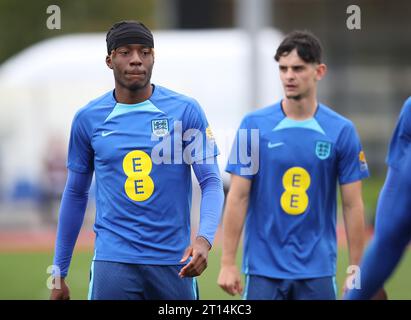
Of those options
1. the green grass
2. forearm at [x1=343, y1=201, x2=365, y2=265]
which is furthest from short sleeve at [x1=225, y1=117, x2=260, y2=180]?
the green grass

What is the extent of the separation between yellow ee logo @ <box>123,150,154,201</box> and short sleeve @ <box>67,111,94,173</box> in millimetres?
287

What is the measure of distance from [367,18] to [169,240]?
1078 inches

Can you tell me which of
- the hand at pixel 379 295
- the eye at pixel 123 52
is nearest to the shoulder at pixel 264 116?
the eye at pixel 123 52

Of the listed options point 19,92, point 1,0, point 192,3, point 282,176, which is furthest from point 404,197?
point 1,0

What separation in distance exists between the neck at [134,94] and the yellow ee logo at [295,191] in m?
1.26

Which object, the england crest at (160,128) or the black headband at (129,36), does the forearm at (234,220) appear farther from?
the black headband at (129,36)

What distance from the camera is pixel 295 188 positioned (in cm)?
671

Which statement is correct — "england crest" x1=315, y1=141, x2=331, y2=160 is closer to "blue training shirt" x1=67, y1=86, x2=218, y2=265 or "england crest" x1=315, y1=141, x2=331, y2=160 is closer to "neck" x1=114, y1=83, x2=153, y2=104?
"blue training shirt" x1=67, y1=86, x2=218, y2=265

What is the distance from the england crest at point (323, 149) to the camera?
6734 millimetres

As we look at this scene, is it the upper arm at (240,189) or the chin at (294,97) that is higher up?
the chin at (294,97)

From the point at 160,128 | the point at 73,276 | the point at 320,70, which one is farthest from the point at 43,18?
the point at 160,128

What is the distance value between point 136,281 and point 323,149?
163 cm
